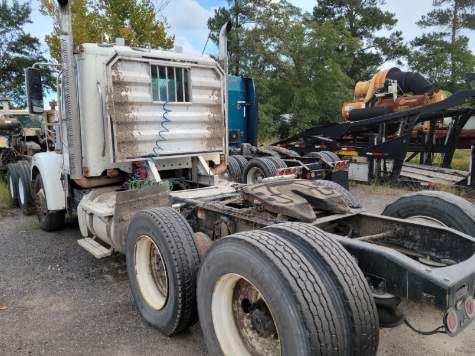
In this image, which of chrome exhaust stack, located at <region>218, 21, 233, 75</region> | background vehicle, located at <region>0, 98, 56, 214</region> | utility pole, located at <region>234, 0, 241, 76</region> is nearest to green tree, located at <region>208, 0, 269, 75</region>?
utility pole, located at <region>234, 0, 241, 76</region>

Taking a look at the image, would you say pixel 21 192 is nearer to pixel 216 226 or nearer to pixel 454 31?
pixel 216 226

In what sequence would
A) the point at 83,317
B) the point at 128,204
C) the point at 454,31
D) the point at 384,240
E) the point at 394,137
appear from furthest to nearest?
the point at 454,31 → the point at 394,137 → the point at 128,204 → the point at 83,317 → the point at 384,240

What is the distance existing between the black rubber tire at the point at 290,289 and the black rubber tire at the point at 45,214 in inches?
183

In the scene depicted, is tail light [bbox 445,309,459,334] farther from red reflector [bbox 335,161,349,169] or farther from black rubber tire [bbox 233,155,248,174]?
black rubber tire [bbox 233,155,248,174]

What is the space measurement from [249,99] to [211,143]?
544cm

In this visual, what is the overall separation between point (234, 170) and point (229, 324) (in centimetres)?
714

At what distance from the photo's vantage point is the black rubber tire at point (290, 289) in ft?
6.96

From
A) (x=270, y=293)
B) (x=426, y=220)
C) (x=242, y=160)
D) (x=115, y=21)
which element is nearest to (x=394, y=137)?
(x=242, y=160)

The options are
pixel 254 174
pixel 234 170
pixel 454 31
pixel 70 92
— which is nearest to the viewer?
pixel 70 92

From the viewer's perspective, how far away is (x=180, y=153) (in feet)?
18.4

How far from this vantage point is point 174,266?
128 inches

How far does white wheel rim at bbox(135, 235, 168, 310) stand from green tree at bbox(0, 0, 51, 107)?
27.6 m

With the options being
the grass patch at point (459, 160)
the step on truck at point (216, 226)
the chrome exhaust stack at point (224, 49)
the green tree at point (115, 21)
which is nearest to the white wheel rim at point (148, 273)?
the step on truck at point (216, 226)

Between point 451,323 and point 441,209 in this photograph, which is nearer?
point 451,323
